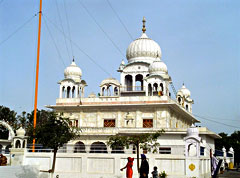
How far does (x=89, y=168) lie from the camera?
77.5 ft

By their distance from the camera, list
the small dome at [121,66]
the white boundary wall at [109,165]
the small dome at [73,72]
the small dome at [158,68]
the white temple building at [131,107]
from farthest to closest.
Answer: the small dome at [121,66] < the small dome at [73,72] < the small dome at [158,68] < the white temple building at [131,107] < the white boundary wall at [109,165]

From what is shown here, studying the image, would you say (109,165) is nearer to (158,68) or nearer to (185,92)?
(158,68)

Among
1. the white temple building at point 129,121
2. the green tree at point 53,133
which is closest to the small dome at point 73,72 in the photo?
the white temple building at point 129,121

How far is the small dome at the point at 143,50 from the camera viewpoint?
44959 millimetres

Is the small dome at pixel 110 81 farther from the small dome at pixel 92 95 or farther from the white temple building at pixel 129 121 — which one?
the small dome at pixel 92 95

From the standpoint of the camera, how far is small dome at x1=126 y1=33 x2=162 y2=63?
45.0 meters

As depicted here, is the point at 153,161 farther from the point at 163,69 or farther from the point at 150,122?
the point at 163,69

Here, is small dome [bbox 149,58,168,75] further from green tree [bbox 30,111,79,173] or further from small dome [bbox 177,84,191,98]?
green tree [bbox 30,111,79,173]

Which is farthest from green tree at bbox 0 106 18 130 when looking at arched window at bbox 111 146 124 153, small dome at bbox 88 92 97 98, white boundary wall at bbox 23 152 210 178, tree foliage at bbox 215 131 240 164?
tree foliage at bbox 215 131 240 164

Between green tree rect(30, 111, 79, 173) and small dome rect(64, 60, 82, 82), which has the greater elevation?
small dome rect(64, 60, 82, 82)

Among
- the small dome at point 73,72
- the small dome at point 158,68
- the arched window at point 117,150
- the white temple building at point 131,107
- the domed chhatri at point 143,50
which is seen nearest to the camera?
the arched window at point 117,150

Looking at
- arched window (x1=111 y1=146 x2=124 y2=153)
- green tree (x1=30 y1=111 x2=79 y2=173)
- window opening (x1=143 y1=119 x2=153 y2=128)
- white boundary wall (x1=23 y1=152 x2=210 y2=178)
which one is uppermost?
window opening (x1=143 y1=119 x2=153 y2=128)

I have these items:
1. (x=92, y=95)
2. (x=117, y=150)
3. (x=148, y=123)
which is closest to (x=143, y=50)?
(x=92, y=95)

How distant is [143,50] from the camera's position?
44969 millimetres
